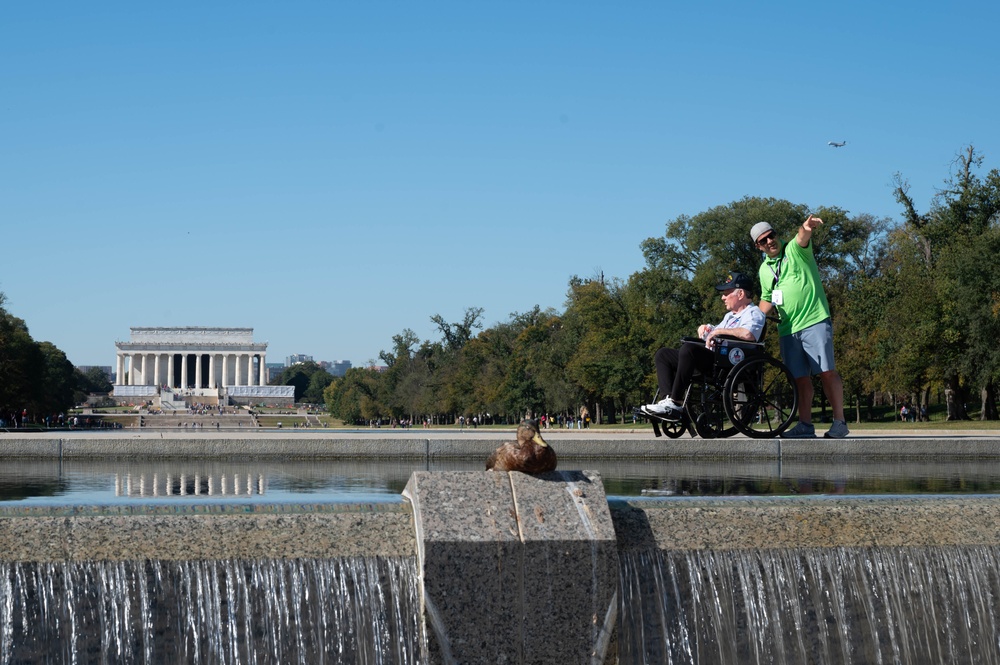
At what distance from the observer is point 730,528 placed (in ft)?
19.0

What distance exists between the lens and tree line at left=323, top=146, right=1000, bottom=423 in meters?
48.9

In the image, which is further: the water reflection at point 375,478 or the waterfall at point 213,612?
the water reflection at point 375,478

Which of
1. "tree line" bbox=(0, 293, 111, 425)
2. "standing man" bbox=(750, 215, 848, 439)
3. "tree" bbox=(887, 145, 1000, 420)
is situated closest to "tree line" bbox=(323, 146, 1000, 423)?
"tree" bbox=(887, 145, 1000, 420)

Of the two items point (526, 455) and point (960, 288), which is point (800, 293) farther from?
point (960, 288)

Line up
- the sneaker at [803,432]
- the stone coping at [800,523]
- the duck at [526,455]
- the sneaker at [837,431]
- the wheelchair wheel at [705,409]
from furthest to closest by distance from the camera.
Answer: the sneaker at [837,431] → the sneaker at [803,432] → the wheelchair wheel at [705,409] → the stone coping at [800,523] → the duck at [526,455]

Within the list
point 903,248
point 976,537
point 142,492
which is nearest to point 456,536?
point 976,537

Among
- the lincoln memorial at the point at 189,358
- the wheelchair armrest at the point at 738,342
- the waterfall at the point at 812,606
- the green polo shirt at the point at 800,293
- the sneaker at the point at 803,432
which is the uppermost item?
the lincoln memorial at the point at 189,358

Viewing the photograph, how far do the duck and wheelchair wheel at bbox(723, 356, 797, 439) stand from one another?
4.56m

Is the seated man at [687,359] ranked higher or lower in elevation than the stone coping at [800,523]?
higher

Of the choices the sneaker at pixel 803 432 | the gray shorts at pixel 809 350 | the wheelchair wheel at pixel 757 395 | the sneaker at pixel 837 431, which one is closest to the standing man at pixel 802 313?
the gray shorts at pixel 809 350

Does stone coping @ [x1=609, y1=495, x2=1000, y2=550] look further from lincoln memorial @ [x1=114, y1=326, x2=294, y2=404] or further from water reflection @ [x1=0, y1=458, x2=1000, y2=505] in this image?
lincoln memorial @ [x1=114, y1=326, x2=294, y2=404]

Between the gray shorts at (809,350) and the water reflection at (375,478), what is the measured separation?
0.84m

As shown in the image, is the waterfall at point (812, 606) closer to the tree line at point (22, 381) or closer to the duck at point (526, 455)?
the duck at point (526, 455)

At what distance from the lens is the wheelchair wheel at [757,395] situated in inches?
391
